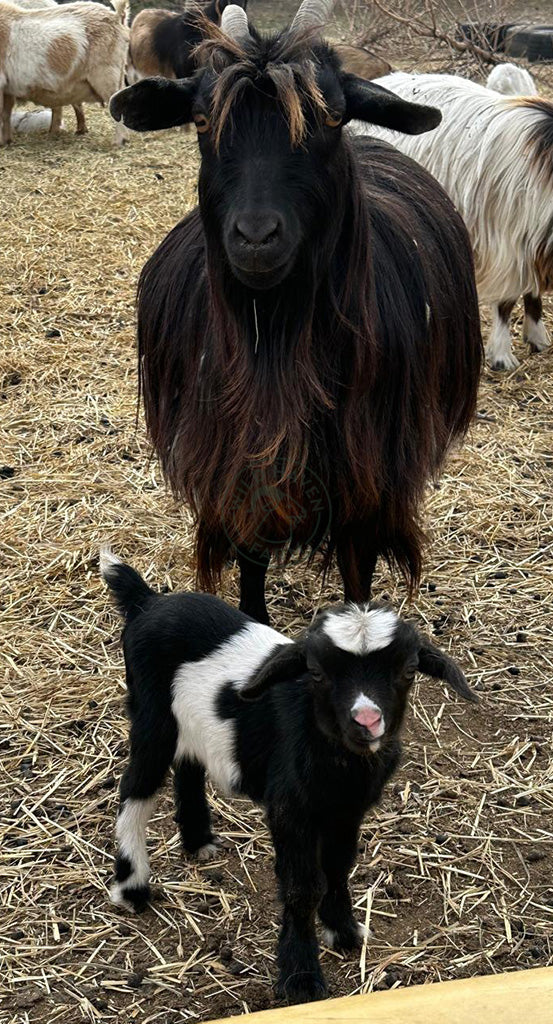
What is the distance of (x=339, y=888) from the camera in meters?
2.43

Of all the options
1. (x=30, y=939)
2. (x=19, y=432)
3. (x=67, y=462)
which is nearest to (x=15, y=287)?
(x=19, y=432)

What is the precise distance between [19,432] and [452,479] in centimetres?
195

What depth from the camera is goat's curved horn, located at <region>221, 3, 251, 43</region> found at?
2730 mm

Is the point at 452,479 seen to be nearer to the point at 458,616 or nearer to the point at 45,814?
the point at 458,616

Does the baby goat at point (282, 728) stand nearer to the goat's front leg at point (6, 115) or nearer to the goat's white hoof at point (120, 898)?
the goat's white hoof at point (120, 898)

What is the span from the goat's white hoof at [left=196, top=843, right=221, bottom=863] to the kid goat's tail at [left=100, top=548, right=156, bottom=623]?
0.59 meters

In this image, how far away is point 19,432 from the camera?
506 cm

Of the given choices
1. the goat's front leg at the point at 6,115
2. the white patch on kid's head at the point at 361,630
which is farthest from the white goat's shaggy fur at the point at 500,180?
the goat's front leg at the point at 6,115

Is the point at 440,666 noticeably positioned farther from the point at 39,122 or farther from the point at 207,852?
the point at 39,122

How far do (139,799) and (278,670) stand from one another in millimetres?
598

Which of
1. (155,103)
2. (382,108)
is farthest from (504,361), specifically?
(155,103)

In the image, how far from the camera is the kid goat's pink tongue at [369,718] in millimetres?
1968

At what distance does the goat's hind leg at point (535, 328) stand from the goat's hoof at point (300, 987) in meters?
4.36

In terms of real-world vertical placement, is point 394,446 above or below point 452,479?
above
